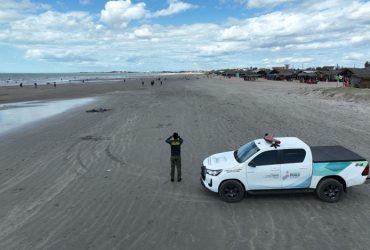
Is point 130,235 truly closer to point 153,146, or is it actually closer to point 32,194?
point 32,194

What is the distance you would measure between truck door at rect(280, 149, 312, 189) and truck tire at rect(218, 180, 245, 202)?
3.83ft

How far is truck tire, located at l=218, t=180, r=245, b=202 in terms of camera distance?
1107cm

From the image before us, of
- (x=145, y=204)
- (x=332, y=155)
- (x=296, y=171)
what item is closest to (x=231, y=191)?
(x=296, y=171)

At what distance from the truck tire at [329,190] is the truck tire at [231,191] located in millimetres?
2062

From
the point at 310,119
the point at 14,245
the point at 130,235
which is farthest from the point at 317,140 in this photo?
the point at 14,245

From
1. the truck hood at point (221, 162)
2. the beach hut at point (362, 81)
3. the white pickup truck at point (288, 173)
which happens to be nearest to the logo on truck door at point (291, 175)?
the white pickup truck at point (288, 173)

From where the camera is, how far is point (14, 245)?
8664 millimetres

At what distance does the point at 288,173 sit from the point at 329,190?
1.21 m

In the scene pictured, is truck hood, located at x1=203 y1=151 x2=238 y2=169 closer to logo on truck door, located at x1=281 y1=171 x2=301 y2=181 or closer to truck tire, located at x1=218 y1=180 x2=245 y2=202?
truck tire, located at x1=218 y1=180 x2=245 y2=202

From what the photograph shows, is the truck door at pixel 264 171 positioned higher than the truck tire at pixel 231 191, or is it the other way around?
the truck door at pixel 264 171

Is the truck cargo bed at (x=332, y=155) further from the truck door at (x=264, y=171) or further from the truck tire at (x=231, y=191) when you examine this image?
the truck tire at (x=231, y=191)

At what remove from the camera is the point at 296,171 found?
11.0m

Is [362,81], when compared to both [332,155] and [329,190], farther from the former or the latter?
[329,190]

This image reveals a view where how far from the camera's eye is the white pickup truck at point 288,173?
1094 cm
